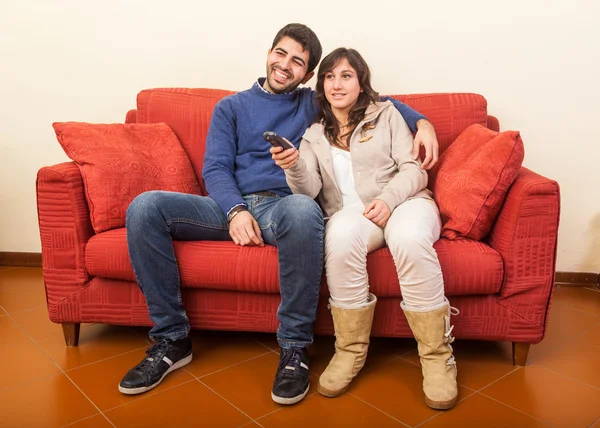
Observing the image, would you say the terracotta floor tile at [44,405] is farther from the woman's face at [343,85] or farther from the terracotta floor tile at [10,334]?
the woman's face at [343,85]

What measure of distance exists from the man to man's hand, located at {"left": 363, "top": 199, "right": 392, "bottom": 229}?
0.16 meters

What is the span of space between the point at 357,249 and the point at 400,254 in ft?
0.39

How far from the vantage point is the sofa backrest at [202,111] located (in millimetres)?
1879

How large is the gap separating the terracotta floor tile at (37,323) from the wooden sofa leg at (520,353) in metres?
1.53

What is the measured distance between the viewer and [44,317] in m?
1.91

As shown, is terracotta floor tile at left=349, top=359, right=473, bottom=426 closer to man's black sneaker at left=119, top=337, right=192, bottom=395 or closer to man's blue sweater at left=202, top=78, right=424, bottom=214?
man's black sneaker at left=119, top=337, right=192, bottom=395

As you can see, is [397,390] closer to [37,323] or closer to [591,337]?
[591,337]

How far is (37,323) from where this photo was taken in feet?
6.05

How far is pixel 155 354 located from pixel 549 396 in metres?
1.11

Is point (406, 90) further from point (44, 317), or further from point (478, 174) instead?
point (44, 317)

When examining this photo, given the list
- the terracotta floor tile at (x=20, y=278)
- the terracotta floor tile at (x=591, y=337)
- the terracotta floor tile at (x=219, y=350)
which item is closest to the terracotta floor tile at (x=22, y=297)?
the terracotta floor tile at (x=20, y=278)

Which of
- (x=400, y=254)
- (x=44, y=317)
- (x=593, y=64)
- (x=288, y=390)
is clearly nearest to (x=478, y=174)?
(x=400, y=254)


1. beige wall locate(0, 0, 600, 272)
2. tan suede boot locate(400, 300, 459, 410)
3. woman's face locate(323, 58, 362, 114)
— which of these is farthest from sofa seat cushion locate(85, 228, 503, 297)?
beige wall locate(0, 0, 600, 272)

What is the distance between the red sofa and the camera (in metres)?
1.44
